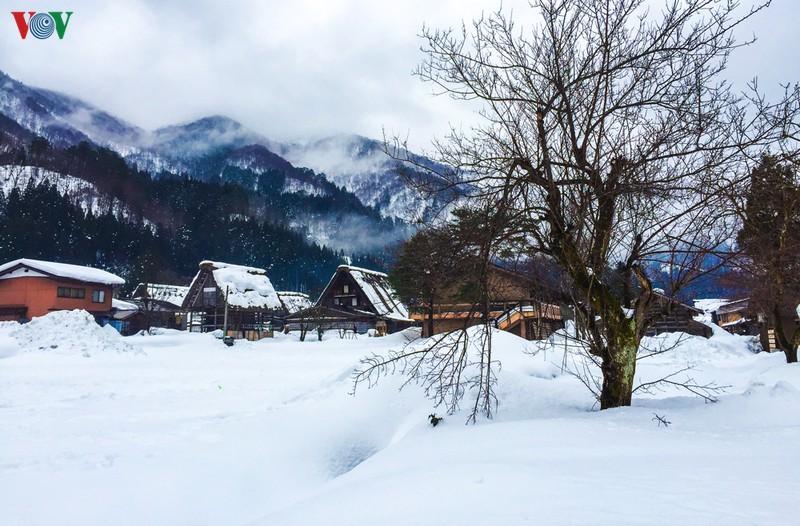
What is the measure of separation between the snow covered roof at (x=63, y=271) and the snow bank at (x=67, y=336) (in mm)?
20536

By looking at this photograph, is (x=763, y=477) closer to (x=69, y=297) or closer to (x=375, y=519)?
(x=375, y=519)

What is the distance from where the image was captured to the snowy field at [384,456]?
2.84 meters

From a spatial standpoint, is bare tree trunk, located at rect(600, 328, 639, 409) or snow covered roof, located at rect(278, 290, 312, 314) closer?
bare tree trunk, located at rect(600, 328, 639, 409)

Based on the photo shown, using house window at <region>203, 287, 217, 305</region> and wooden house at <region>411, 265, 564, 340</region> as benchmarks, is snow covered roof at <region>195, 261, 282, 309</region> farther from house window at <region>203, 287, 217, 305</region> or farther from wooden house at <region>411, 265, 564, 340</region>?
wooden house at <region>411, 265, 564, 340</region>

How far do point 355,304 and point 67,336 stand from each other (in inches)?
1002

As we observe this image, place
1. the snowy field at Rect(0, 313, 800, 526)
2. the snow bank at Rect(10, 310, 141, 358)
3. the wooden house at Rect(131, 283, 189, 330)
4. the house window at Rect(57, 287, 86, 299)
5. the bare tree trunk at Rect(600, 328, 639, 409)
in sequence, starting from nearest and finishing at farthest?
the snowy field at Rect(0, 313, 800, 526) < the bare tree trunk at Rect(600, 328, 639, 409) < the snow bank at Rect(10, 310, 141, 358) < the house window at Rect(57, 287, 86, 299) < the wooden house at Rect(131, 283, 189, 330)

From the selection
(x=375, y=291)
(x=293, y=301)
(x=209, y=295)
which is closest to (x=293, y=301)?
(x=293, y=301)

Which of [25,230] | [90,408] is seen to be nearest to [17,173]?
[25,230]

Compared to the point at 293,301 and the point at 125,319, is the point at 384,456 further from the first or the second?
the point at 293,301

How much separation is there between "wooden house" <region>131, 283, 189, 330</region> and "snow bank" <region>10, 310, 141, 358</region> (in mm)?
27543

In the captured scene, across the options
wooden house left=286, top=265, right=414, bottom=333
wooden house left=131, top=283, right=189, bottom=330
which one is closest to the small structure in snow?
wooden house left=131, top=283, right=189, bottom=330

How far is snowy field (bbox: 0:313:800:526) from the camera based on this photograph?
2844 mm

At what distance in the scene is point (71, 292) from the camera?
134ft

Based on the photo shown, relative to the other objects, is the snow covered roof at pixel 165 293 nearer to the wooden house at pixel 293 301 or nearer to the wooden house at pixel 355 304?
the wooden house at pixel 293 301
